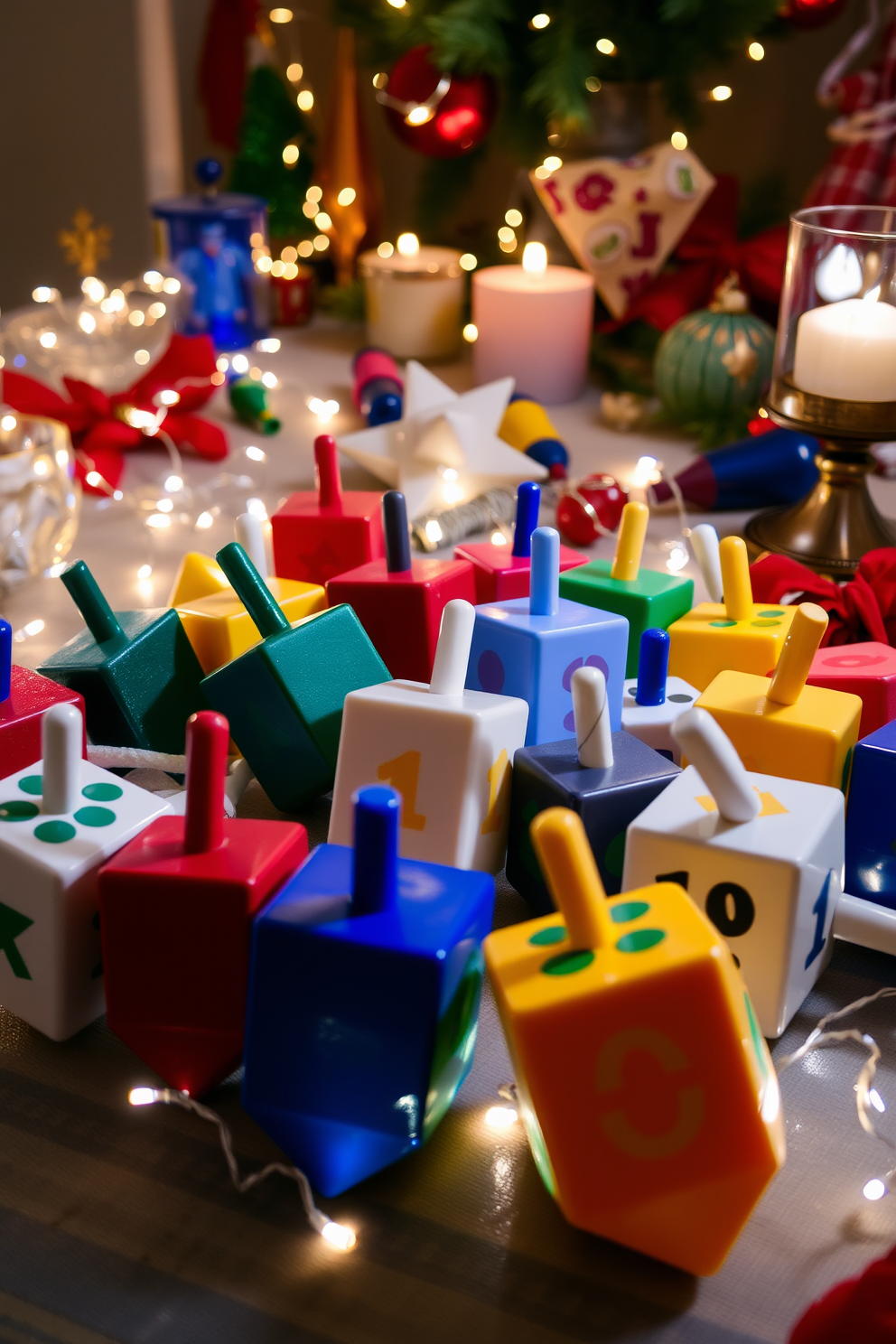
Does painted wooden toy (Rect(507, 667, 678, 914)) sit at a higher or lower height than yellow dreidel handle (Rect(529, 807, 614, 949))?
lower

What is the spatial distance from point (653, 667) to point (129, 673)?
11.2 inches

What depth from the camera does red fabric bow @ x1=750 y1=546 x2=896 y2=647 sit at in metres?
0.75

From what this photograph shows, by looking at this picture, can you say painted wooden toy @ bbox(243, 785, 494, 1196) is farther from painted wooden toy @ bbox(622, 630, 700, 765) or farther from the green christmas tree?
the green christmas tree

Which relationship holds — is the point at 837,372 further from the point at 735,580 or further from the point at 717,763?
the point at 717,763

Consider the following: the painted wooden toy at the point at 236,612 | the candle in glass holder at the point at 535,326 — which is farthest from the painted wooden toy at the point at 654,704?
the candle in glass holder at the point at 535,326

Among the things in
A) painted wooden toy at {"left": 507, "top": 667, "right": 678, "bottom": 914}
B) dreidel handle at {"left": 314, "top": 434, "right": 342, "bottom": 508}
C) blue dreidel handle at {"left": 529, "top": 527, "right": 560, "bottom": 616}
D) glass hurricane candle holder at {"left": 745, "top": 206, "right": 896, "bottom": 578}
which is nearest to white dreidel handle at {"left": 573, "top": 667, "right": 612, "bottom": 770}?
painted wooden toy at {"left": 507, "top": 667, "right": 678, "bottom": 914}

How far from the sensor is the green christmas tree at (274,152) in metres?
1.68

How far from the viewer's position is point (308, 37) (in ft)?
6.29

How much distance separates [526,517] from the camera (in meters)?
0.72

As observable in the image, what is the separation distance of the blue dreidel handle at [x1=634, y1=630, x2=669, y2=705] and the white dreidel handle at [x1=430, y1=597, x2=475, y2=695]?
107mm

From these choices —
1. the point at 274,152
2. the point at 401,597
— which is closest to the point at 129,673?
the point at 401,597

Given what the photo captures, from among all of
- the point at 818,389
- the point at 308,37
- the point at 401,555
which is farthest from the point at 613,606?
the point at 308,37

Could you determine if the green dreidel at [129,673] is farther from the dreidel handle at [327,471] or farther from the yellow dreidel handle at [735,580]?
the yellow dreidel handle at [735,580]

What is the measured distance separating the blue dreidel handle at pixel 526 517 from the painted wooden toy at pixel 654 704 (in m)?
0.13
